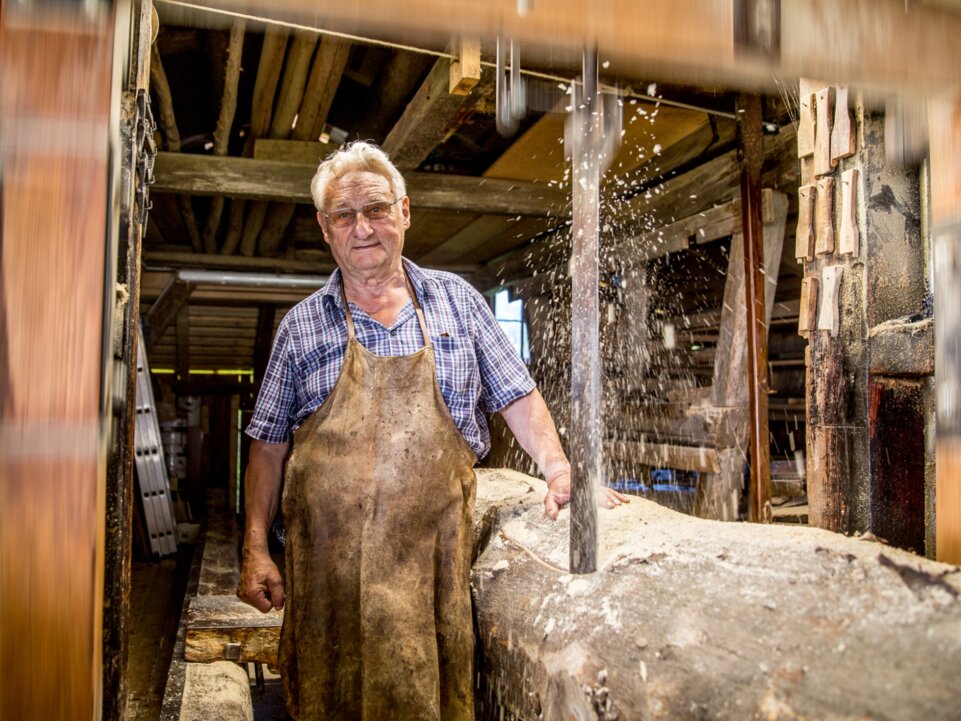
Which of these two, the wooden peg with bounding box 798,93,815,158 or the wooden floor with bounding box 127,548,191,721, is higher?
the wooden peg with bounding box 798,93,815,158

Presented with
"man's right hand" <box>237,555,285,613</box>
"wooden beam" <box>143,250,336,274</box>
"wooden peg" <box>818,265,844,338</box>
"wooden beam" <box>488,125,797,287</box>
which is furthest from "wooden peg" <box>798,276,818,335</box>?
"wooden beam" <box>143,250,336,274</box>

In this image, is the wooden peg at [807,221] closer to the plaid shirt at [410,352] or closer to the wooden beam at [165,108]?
the plaid shirt at [410,352]

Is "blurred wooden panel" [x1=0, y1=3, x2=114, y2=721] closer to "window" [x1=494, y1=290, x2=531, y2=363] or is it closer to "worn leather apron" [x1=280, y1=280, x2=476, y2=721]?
"worn leather apron" [x1=280, y1=280, x2=476, y2=721]

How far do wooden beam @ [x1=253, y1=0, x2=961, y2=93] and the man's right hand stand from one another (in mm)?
2009

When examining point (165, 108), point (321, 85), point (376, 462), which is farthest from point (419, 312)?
point (165, 108)

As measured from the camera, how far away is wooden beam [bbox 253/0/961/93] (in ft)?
3.77

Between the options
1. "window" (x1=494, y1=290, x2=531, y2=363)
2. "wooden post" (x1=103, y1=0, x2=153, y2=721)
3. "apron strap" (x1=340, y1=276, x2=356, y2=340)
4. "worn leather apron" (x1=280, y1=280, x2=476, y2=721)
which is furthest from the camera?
"window" (x1=494, y1=290, x2=531, y2=363)

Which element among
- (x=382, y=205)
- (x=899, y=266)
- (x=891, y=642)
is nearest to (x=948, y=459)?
(x=891, y=642)

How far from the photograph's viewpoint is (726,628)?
4.97 ft

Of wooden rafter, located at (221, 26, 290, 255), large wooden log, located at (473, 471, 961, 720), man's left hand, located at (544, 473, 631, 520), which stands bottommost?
large wooden log, located at (473, 471, 961, 720)

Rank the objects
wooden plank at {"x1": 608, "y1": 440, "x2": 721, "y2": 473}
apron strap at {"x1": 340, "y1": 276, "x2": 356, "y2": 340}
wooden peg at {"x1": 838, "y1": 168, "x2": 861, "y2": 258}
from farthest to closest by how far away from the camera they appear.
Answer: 1. wooden plank at {"x1": 608, "y1": 440, "x2": 721, "y2": 473}
2. apron strap at {"x1": 340, "y1": 276, "x2": 356, "y2": 340}
3. wooden peg at {"x1": 838, "y1": 168, "x2": 861, "y2": 258}

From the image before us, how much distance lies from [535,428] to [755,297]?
6.93 ft

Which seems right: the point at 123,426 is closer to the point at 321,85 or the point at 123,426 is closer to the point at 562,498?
the point at 562,498

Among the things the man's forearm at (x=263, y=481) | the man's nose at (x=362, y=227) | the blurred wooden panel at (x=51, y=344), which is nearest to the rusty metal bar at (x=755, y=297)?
the man's nose at (x=362, y=227)
